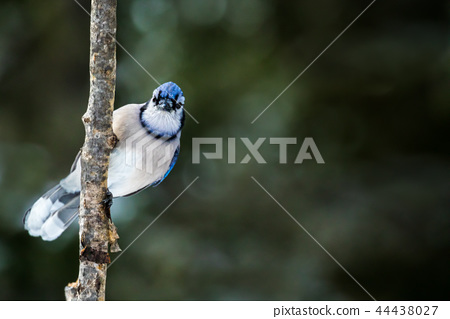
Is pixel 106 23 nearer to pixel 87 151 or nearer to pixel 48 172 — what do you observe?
pixel 87 151

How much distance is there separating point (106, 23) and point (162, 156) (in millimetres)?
1276

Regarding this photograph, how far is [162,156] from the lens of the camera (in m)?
3.30

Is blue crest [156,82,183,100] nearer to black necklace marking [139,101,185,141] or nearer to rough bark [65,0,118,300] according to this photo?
black necklace marking [139,101,185,141]

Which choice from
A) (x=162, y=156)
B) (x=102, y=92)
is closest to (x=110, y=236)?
(x=102, y=92)

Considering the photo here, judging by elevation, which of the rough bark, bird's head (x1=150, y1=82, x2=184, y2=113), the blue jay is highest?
Result: bird's head (x1=150, y1=82, x2=184, y2=113)

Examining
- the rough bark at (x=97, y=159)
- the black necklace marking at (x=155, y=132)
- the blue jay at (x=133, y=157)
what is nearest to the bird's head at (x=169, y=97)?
the blue jay at (x=133, y=157)

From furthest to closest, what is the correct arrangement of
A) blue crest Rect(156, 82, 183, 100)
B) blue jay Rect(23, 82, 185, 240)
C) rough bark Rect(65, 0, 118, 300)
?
blue jay Rect(23, 82, 185, 240) → blue crest Rect(156, 82, 183, 100) → rough bark Rect(65, 0, 118, 300)

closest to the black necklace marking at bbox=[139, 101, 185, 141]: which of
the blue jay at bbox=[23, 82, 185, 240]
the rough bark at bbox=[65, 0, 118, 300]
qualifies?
the blue jay at bbox=[23, 82, 185, 240]

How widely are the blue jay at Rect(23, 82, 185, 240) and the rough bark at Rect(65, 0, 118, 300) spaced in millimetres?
813

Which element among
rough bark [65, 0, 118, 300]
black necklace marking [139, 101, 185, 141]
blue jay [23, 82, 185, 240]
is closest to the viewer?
rough bark [65, 0, 118, 300]

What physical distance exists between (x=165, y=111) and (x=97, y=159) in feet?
2.88

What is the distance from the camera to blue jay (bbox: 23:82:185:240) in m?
3.06

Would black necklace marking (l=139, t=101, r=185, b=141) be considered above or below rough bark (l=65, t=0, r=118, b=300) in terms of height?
above

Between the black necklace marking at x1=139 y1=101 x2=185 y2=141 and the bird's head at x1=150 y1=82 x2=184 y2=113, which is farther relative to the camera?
the black necklace marking at x1=139 y1=101 x2=185 y2=141
